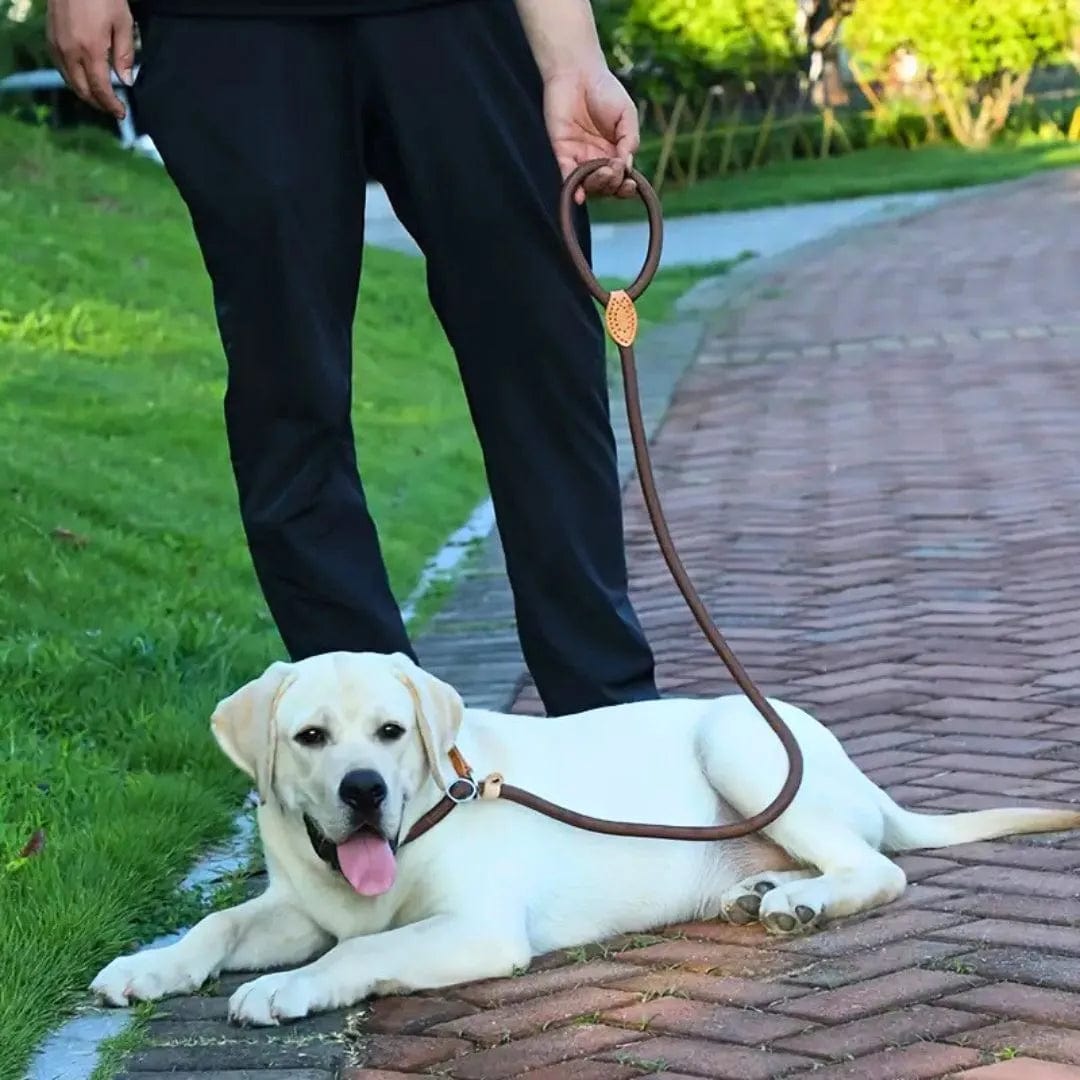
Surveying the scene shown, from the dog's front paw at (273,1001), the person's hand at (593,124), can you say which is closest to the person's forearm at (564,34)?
the person's hand at (593,124)

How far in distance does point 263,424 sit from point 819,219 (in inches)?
679

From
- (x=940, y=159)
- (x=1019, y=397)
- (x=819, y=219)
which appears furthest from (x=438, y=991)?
(x=940, y=159)

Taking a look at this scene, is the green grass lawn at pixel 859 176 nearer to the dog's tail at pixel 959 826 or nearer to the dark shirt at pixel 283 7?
the dark shirt at pixel 283 7

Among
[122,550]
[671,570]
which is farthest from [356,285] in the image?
[122,550]

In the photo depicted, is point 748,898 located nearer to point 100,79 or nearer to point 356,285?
point 356,285

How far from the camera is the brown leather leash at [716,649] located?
127 inches

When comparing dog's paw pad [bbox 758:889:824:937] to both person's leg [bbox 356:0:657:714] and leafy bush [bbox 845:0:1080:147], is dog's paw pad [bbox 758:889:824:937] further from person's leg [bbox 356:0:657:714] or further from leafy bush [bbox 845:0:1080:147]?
leafy bush [bbox 845:0:1080:147]

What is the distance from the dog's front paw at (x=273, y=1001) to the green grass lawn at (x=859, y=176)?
819 inches

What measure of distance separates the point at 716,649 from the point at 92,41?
1553mm

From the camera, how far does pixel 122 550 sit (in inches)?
229

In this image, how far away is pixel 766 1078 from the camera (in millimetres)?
2635

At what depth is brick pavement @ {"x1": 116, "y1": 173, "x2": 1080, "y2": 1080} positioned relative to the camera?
9.10ft

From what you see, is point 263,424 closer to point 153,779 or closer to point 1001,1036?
point 153,779

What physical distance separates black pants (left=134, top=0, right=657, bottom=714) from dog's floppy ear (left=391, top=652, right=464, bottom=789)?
Answer: 58 centimetres
